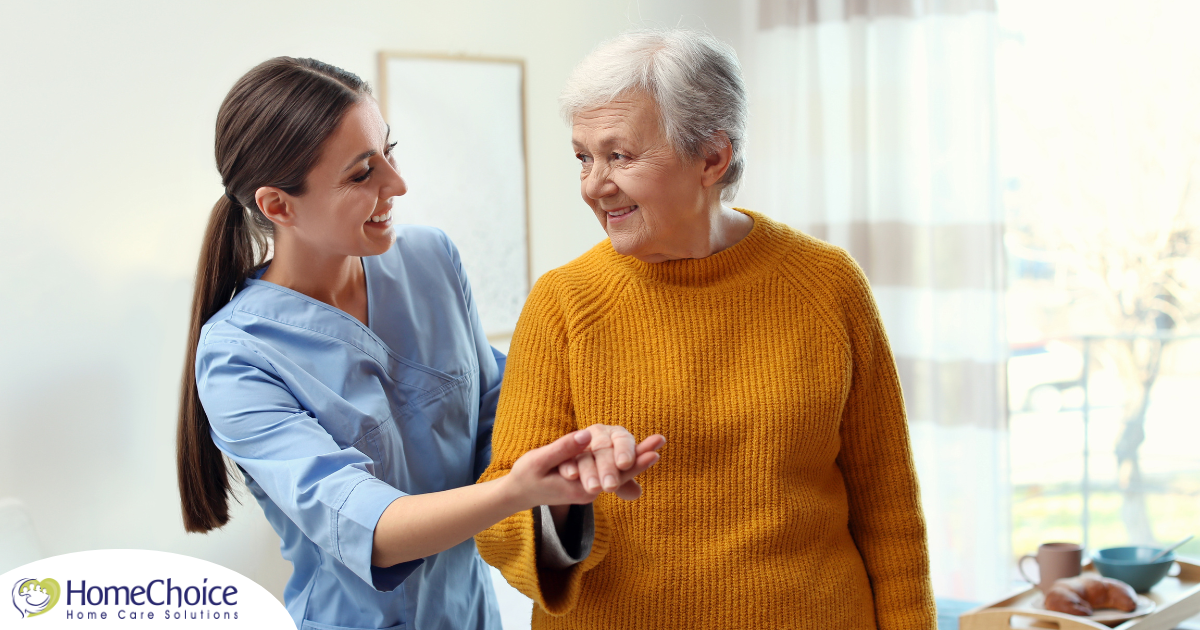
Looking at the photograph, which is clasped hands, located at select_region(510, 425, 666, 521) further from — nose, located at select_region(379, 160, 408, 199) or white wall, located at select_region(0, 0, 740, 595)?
white wall, located at select_region(0, 0, 740, 595)

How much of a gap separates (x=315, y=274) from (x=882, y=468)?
86 centimetres

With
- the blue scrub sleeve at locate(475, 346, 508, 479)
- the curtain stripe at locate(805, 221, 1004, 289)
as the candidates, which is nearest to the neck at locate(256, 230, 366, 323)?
the blue scrub sleeve at locate(475, 346, 508, 479)

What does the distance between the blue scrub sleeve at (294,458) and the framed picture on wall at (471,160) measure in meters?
1.29

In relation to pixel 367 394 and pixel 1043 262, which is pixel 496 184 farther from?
pixel 1043 262

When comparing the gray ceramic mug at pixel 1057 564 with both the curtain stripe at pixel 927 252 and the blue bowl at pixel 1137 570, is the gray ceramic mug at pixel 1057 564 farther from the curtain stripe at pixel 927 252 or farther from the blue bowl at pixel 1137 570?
the curtain stripe at pixel 927 252

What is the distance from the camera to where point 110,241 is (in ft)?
6.34

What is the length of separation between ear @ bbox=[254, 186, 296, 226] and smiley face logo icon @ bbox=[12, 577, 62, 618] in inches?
21.3

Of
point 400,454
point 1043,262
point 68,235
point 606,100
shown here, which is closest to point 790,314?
point 606,100

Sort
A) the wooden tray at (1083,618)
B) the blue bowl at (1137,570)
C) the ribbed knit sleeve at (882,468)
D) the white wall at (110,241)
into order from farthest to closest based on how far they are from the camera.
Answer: the blue bowl at (1137,570) → the wooden tray at (1083,618) → the white wall at (110,241) → the ribbed knit sleeve at (882,468)

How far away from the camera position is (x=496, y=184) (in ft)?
8.96

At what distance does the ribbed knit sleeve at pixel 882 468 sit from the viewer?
1.30m

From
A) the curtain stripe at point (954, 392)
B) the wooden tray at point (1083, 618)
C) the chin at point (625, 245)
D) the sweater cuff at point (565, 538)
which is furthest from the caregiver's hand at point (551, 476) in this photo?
the curtain stripe at point (954, 392)

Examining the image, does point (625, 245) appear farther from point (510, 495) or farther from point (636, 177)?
point (510, 495)

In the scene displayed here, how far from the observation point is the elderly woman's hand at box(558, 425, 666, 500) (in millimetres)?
933
